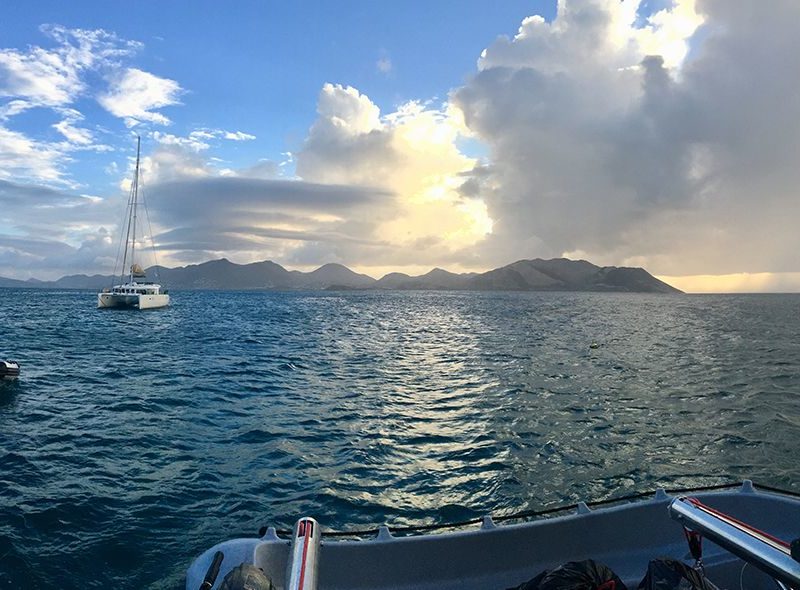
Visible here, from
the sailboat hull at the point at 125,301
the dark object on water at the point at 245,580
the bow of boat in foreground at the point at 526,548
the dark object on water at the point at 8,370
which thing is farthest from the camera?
the sailboat hull at the point at 125,301

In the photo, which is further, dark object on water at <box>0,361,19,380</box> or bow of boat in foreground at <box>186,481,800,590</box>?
dark object on water at <box>0,361,19,380</box>

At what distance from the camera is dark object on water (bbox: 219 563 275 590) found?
527 cm

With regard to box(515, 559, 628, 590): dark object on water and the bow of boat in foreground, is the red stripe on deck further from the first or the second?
box(515, 559, 628, 590): dark object on water

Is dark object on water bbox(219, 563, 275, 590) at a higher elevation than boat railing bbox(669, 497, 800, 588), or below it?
below

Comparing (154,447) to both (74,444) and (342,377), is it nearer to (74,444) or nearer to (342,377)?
(74,444)

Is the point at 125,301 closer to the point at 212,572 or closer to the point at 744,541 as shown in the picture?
the point at 212,572

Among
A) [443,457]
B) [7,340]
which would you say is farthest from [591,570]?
[7,340]

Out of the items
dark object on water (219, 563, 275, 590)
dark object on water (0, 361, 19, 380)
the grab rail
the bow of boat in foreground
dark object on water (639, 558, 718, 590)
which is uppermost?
the grab rail

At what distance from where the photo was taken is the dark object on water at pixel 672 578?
529 cm

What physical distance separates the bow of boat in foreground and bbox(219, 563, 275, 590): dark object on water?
0.42m

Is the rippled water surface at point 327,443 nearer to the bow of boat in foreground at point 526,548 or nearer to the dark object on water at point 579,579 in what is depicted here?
the bow of boat in foreground at point 526,548

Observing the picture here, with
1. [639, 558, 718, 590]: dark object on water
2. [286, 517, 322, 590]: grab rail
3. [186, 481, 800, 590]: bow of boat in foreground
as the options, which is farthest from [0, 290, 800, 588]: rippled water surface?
[639, 558, 718, 590]: dark object on water

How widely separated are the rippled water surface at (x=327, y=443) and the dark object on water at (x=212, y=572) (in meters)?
3.52

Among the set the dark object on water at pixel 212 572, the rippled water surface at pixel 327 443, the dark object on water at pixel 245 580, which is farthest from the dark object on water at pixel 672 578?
the rippled water surface at pixel 327 443
